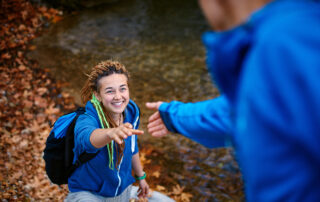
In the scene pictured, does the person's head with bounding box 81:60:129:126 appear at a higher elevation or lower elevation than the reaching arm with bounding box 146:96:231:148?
higher

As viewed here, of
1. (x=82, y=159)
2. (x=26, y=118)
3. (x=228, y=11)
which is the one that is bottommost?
(x=82, y=159)

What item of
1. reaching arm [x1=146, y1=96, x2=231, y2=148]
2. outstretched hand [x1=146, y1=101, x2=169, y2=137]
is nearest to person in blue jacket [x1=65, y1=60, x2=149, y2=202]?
outstretched hand [x1=146, y1=101, x2=169, y2=137]

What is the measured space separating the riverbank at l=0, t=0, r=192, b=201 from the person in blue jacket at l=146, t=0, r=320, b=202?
3.53 meters

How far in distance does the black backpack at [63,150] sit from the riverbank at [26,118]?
5.76 feet

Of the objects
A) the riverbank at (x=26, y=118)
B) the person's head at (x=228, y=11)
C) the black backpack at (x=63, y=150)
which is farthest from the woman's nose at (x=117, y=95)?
the riverbank at (x=26, y=118)

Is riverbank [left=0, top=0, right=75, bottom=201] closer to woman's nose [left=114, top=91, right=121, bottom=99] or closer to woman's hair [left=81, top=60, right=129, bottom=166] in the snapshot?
woman's hair [left=81, top=60, right=129, bottom=166]

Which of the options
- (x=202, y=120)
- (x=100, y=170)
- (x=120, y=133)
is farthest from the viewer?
(x=100, y=170)

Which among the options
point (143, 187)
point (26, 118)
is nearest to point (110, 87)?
point (143, 187)

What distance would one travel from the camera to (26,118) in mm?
5367

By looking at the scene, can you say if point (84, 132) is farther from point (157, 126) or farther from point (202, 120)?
point (202, 120)

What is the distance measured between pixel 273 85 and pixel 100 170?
2132 millimetres

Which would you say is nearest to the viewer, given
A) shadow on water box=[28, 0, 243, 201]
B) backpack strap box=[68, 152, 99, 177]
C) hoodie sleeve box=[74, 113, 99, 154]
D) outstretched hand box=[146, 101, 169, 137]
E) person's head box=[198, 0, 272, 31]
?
person's head box=[198, 0, 272, 31]

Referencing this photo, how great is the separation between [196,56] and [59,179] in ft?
17.3

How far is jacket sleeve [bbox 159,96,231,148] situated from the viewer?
1.77 m
